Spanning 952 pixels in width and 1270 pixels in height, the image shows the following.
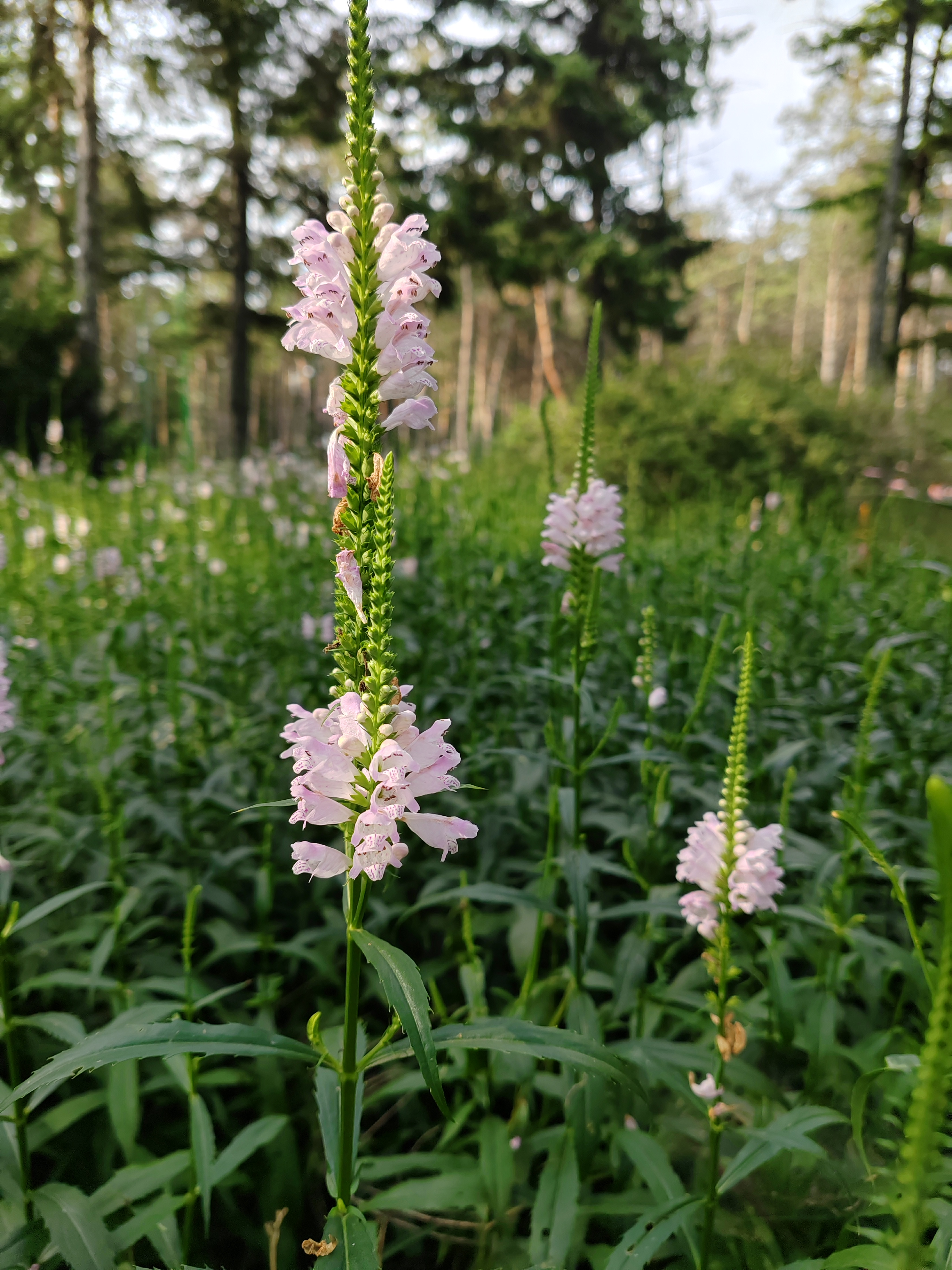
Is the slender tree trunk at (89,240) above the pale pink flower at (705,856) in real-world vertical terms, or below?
above

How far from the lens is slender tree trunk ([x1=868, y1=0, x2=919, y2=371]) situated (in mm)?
16922

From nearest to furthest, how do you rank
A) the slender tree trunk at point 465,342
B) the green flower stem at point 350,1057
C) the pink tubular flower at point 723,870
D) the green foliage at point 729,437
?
the green flower stem at point 350,1057, the pink tubular flower at point 723,870, the green foliage at point 729,437, the slender tree trunk at point 465,342

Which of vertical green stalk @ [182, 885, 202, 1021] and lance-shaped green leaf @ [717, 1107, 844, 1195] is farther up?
vertical green stalk @ [182, 885, 202, 1021]

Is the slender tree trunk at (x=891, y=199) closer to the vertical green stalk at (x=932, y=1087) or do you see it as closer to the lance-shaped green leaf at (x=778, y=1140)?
the lance-shaped green leaf at (x=778, y=1140)

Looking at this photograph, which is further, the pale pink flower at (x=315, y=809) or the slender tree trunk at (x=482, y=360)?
the slender tree trunk at (x=482, y=360)

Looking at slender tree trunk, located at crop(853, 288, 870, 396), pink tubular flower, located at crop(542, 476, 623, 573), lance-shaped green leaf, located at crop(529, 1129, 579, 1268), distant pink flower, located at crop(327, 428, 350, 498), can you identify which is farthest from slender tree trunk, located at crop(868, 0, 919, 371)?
distant pink flower, located at crop(327, 428, 350, 498)

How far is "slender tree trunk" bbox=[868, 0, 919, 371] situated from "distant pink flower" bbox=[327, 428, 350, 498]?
19.0m

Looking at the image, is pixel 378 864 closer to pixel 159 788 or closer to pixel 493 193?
pixel 159 788

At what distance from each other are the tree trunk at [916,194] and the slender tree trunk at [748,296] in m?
31.3

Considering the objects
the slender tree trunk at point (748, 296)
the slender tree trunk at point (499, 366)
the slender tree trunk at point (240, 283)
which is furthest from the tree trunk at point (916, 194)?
the slender tree trunk at point (748, 296)

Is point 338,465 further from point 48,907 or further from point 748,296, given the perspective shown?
point 748,296

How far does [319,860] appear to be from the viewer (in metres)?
1.06

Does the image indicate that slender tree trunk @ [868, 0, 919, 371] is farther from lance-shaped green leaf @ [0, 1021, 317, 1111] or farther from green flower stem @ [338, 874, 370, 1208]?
lance-shaped green leaf @ [0, 1021, 317, 1111]

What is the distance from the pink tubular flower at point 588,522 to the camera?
2336mm
